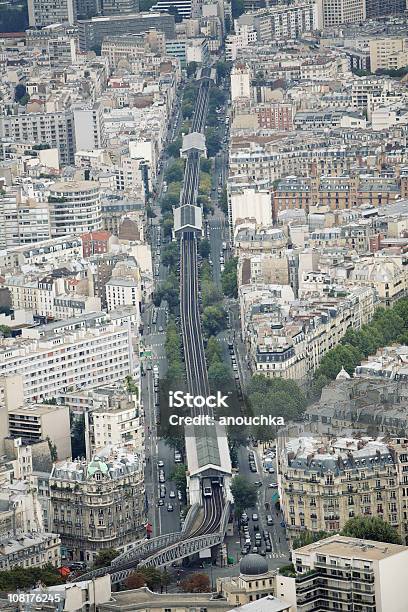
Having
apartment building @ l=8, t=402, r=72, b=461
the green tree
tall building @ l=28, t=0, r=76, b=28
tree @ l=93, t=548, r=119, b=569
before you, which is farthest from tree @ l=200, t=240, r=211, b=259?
tall building @ l=28, t=0, r=76, b=28

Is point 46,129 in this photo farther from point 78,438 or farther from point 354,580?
point 354,580

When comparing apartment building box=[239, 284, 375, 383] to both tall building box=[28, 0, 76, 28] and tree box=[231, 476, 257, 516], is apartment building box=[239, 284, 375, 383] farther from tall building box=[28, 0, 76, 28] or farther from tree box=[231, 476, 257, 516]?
tall building box=[28, 0, 76, 28]

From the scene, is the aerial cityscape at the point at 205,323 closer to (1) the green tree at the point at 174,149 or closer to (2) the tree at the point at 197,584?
(2) the tree at the point at 197,584

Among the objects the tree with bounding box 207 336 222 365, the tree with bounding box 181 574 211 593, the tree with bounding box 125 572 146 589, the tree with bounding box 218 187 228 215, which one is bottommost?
the tree with bounding box 181 574 211 593

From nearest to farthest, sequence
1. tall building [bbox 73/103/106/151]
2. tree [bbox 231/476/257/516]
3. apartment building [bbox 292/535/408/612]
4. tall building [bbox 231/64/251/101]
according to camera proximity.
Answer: apartment building [bbox 292/535/408/612] → tree [bbox 231/476/257/516] → tall building [bbox 73/103/106/151] → tall building [bbox 231/64/251/101]

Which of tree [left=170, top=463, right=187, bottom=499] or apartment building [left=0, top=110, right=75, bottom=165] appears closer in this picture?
tree [left=170, top=463, right=187, bottom=499]

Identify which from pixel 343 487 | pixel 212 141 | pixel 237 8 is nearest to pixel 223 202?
pixel 212 141
